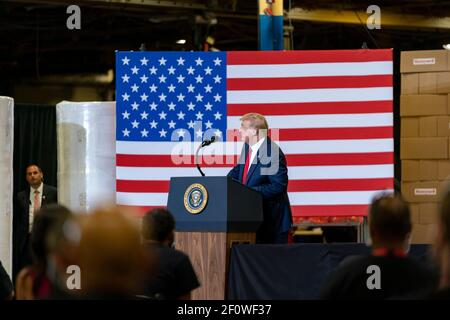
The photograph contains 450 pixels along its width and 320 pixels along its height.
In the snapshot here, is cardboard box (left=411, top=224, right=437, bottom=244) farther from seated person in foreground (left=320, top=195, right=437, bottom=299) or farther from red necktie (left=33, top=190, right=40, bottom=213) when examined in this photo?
seated person in foreground (left=320, top=195, right=437, bottom=299)

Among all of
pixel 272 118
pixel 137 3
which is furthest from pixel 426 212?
pixel 137 3

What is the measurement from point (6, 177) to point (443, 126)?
4627 millimetres

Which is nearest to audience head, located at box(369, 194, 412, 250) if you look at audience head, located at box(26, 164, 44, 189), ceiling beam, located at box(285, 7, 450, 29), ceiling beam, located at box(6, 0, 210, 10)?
audience head, located at box(26, 164, 44, 189)

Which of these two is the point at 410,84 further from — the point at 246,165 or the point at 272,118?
the point at 246,165

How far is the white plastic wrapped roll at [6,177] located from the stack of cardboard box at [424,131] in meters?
4.16

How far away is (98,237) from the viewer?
2680 millimetres

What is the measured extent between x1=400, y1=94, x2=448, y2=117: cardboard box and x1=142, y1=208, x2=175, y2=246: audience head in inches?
215

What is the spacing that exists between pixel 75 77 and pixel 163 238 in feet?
48.6

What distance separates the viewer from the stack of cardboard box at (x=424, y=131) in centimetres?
1005

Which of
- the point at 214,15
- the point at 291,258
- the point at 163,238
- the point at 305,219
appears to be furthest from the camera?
the point at 214,15

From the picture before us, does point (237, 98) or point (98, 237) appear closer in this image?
point (98, 237)

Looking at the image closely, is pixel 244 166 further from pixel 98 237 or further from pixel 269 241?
pixel 98 237

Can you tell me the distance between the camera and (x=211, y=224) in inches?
295
